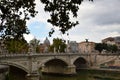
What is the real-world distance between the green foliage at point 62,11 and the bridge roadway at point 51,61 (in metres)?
22.3

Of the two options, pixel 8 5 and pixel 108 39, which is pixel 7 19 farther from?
pixel 108 39

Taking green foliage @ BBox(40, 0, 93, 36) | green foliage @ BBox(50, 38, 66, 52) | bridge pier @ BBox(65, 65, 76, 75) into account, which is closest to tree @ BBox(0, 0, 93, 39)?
green foliage @ BBox(40, 0, 93, 36)

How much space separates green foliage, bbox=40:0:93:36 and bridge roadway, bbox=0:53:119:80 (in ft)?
73.2

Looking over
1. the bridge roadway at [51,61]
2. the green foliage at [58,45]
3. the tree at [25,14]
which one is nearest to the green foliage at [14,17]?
the tree at [25,14]

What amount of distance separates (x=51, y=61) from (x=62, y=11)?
44.7m

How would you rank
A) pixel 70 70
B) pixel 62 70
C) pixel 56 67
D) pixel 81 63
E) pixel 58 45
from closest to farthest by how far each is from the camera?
pixel 70 70 → pixel 62 70 → pixel 56 67 → pixel 58 45 → pixel 81 63

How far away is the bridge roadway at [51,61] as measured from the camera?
104 ft

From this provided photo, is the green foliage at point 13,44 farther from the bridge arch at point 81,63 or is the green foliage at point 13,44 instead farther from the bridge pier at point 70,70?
the bridge arch at point 81,63

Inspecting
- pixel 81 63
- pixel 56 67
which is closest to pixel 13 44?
pixel 56 67

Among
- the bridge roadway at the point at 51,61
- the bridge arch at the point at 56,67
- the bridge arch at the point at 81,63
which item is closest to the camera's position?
the bridge roadway at the point at 51,61

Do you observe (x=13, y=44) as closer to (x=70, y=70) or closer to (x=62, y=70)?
(x=70, y=70)

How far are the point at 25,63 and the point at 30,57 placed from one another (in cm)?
168

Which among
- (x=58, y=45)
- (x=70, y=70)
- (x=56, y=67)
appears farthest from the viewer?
(x=58, y=45)

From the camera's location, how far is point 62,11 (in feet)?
19.1
